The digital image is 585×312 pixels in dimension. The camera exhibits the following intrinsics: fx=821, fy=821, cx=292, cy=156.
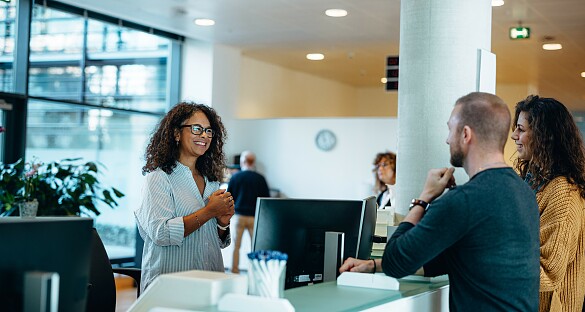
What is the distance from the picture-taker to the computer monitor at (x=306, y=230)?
327 cm

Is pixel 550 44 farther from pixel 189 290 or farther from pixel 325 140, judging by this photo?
pixel 189 290

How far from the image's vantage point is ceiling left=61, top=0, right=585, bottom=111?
8.14 metres

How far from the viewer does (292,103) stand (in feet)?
43.3

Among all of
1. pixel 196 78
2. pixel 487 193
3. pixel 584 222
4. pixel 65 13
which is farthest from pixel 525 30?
pixel 487 193

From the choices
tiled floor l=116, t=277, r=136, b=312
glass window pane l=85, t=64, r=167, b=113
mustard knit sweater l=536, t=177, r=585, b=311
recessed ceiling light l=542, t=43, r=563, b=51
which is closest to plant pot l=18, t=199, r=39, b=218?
tiled floor l=116, t=277, r=136, b=312

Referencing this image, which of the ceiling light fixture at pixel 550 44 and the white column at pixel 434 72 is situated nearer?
the white column at pixel 434 72

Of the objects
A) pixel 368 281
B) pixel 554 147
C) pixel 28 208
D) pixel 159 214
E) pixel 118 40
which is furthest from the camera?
pixel 118 40

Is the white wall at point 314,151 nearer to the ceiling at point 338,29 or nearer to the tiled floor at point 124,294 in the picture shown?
the ceiling at point 338,29

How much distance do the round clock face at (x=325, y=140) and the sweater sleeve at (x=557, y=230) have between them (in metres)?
7.71

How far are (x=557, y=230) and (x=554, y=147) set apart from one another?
350mm

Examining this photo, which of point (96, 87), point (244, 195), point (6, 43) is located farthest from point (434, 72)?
point (96, 87)

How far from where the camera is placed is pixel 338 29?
31.0 ft

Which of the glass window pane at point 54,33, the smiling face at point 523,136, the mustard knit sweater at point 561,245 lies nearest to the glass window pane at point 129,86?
the glass window pane at point 54,33

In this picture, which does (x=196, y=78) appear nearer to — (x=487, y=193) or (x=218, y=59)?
(x=218, y=59)
